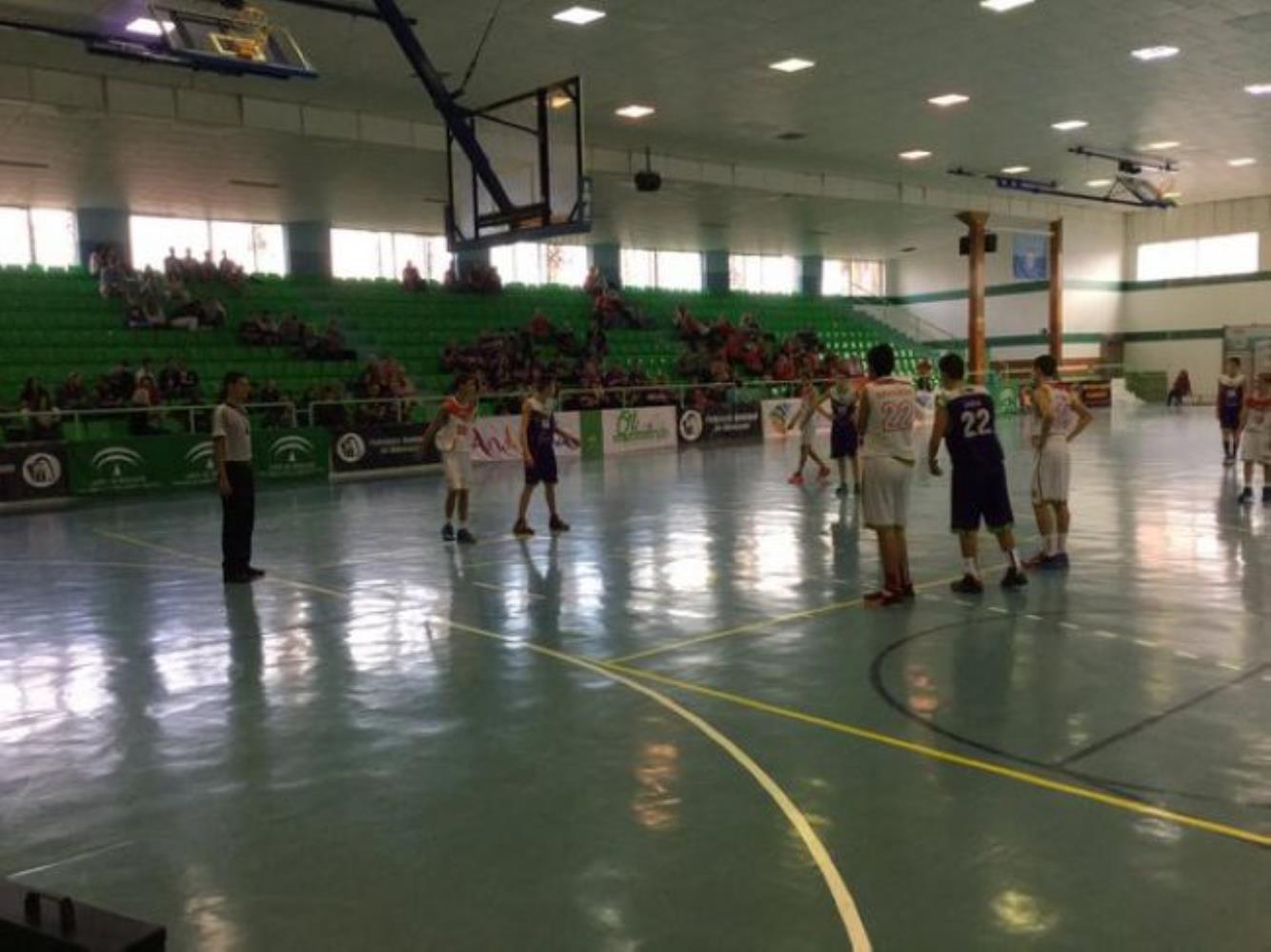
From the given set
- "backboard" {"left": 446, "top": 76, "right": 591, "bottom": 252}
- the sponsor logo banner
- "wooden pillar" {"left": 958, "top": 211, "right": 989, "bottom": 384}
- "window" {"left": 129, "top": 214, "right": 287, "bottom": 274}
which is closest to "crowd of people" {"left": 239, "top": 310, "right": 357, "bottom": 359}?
A: "window" {"left": 129, "top": 214, "right": 287, "bottom": 274}

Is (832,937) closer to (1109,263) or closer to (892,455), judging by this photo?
(892,455)

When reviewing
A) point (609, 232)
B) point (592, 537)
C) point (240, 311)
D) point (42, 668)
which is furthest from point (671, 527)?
point (609, 232)

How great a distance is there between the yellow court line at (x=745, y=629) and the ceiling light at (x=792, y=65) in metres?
12.2

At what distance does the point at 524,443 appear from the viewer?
12.7m

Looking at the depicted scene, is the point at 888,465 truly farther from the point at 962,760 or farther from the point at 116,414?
the point at 116,414

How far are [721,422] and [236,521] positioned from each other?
20621mm

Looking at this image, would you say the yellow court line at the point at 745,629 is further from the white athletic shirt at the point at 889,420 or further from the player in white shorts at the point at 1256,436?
the player in white shorts at the point at 1256,436

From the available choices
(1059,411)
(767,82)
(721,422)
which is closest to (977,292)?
(721,422)

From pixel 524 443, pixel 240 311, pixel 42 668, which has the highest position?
pixel 240 311

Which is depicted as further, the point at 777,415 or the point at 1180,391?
the point at 1180,391

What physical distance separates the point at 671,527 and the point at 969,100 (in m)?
13.6

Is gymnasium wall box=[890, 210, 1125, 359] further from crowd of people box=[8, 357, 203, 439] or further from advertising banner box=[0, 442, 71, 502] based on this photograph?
advertising banner box=[0, 442, 71, 502]

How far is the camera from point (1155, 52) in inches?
734

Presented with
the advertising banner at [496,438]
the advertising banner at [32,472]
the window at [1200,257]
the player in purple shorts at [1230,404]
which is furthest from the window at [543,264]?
the window at [1200,257]
